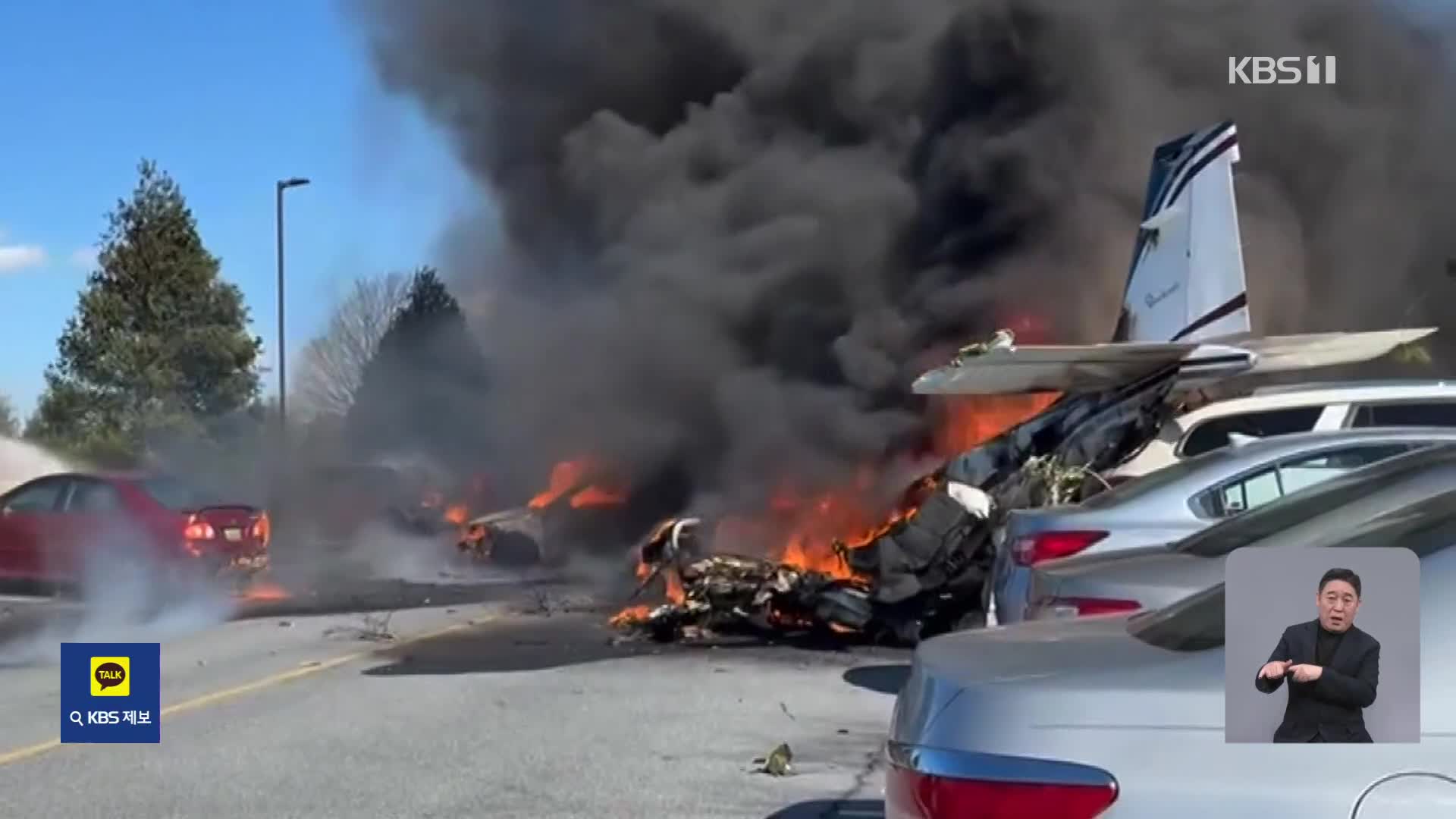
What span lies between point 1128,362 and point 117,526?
9.07 meters

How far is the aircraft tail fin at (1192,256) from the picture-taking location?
44.8ft

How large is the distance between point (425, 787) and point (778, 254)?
13.2 m

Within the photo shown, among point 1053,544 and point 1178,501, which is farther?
point 1178,501

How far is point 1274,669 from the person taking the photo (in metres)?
2.44

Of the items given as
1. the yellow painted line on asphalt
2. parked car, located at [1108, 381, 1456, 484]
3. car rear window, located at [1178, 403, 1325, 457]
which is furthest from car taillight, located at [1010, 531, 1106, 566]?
the yellow painted line on asphalt

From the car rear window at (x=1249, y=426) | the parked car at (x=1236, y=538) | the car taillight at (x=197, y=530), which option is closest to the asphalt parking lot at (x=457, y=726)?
the parked car at (x=1236, y=538)

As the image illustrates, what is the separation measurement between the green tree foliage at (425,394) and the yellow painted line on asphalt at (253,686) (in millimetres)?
13782

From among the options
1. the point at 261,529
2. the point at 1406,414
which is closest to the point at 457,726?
the point at 1406,414

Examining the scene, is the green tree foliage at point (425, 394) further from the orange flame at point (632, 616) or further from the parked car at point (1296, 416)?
the parked car at point (1296, 416)

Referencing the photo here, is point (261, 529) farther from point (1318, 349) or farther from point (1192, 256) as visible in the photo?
point (1318, 349)

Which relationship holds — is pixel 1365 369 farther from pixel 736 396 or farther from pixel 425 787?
pixel 425 787

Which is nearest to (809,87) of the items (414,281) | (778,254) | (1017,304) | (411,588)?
(778,254)

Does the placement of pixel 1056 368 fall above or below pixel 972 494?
above

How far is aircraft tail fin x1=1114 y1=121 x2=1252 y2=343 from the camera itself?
1366 cm
